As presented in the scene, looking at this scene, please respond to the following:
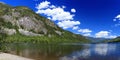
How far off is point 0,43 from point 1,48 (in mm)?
1626

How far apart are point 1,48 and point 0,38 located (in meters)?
4.17

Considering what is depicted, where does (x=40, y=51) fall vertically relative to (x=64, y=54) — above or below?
above

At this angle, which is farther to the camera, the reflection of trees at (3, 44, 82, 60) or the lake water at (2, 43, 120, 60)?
the reflection of trees at (3, 44, 82, 60)

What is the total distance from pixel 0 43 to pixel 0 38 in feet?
12.2

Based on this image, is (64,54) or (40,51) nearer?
(64,54)

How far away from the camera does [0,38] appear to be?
2650 inches

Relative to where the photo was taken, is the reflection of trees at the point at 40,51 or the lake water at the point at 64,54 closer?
the lake water at the point at 64,54

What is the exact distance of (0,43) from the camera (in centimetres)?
6397

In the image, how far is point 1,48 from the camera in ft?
212
